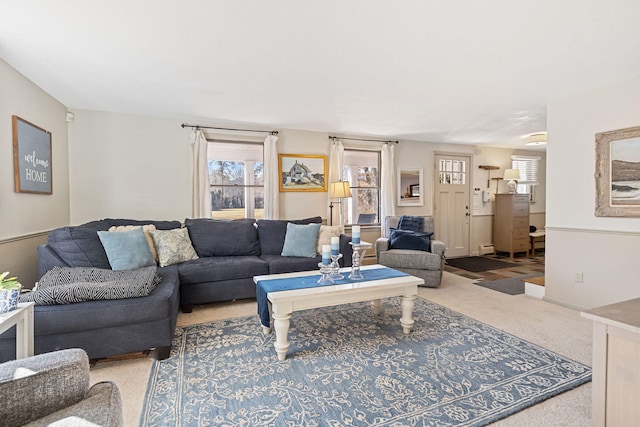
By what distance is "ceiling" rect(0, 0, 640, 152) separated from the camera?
185 centimetres

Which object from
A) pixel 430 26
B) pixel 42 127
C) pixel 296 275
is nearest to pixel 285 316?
pixel 296 275

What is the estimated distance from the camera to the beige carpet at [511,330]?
166 cm

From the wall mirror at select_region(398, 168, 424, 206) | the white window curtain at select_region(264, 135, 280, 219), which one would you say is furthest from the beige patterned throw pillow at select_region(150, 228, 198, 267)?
the wall mirror at select_region(398, 168, 424, 206)

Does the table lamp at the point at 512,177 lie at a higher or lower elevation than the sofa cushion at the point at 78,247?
higher

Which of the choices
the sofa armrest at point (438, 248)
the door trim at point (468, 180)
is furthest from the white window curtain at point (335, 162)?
the door trim at point (468, 180)

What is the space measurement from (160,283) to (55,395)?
1.65 meters

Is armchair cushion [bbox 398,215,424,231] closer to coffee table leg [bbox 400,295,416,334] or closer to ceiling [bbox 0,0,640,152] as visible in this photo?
ceiling [bbox 0,0,640,152]

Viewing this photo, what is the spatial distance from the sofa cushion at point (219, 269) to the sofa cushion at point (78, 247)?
2.39ft

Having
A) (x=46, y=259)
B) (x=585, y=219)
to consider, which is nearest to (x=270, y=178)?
(x=46, y=259)

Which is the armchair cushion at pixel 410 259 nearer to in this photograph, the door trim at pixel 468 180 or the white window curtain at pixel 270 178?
the white window curtain at pixel 270 178

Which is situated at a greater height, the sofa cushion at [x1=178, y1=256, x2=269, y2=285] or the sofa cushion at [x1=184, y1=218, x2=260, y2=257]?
the sofa cushion at [x1=184, y1=218, x2=260, y2=257]

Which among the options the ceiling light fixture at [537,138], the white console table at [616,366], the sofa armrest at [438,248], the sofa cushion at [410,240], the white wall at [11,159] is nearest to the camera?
the white console table at [616,366]

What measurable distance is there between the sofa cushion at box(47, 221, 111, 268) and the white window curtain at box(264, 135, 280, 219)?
2206 millimetres

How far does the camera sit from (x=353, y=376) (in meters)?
2.01
